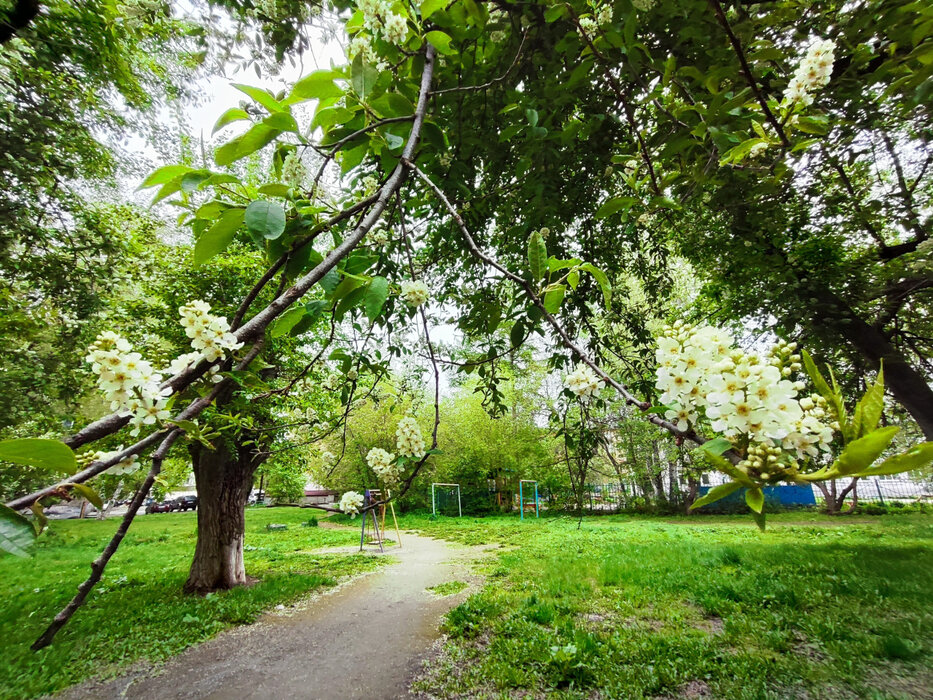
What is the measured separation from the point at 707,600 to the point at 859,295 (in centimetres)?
320

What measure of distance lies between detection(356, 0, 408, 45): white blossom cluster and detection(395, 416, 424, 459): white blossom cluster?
1.11 m

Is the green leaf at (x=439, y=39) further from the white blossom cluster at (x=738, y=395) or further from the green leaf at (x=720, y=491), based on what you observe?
the green leaf at (x=720, y=491)

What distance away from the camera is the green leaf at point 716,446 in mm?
544

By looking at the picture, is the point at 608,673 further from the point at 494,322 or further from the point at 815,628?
the point at 494,322

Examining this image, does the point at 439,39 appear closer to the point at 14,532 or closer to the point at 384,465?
the point at 14,532

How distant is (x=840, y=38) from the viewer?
1693 mm

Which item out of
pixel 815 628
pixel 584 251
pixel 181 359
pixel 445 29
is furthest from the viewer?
pixel 815 628

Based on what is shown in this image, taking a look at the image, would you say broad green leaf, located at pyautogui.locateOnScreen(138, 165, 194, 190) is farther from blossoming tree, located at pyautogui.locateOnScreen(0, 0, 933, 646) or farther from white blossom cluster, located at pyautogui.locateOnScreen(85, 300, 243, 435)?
white blossom cluster, located at pyautogui.locateOnScreen(85, 300, 243, 435)

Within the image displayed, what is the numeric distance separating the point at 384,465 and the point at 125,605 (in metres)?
5.46

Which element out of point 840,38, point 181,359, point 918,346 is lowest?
point 181,359

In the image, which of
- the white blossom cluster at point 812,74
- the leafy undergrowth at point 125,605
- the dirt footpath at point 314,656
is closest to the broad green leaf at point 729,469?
the white blossom cluster at point 812,74

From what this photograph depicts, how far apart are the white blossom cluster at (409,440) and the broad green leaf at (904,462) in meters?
1.19

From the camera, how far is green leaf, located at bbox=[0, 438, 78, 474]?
1.22 ft

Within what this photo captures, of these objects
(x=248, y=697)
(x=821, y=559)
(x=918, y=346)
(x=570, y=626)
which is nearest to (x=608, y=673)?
(x=570, y=626)
